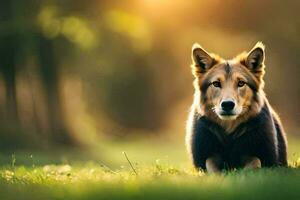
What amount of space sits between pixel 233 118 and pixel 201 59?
0.84 meters

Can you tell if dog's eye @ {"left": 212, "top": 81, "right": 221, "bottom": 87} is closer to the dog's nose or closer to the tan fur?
the tan fur

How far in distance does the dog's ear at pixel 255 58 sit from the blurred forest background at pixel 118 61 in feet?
29.5

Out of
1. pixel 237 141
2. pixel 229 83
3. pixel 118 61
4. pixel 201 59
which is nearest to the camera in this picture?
pixel 229 83

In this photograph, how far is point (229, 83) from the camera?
952 centimetres

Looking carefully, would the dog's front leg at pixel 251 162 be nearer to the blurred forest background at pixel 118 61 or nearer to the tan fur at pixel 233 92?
the tan fur at pixel 233 92

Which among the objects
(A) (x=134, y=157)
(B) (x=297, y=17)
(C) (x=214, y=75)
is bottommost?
(A) (x=134, y=157)

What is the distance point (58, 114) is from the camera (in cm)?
2088

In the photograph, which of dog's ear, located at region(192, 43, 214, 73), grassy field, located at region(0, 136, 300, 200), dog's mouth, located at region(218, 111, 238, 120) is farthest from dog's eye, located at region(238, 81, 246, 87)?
grassy field, located at region(0, 136, 300, 200)

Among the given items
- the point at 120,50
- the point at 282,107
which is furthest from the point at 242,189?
the point at 120,50

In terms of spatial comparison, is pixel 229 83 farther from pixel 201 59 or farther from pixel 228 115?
pixel 201 59

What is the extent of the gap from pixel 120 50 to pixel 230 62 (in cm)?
1724

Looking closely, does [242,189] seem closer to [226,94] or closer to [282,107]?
[226,94]

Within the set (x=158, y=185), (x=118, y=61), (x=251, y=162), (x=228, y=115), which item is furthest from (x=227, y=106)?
(x=118, y=61)

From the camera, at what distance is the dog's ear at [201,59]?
9.84 m
